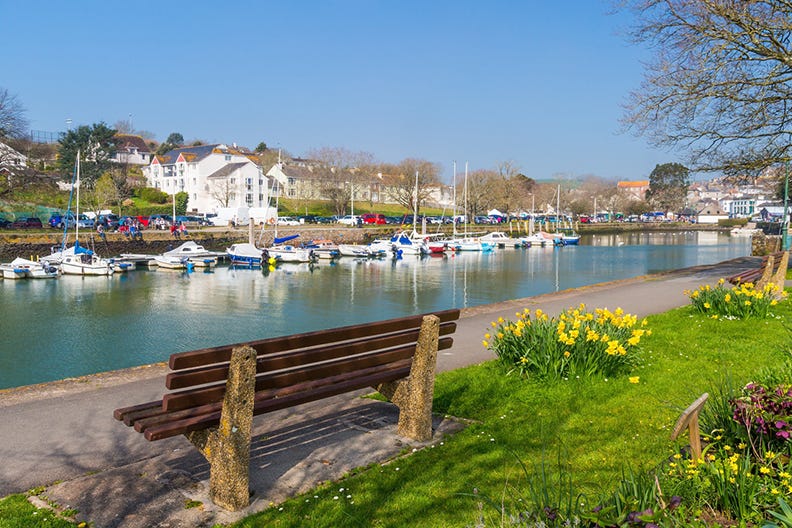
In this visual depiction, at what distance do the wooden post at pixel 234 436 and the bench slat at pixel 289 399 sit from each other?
0.13 m

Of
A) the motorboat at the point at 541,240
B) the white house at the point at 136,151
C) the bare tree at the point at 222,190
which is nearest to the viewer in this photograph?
the motorboat at the point at 541,240

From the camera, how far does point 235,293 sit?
35.6m

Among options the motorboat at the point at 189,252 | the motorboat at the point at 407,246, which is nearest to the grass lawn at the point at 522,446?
the motorboat at the point at 189,252

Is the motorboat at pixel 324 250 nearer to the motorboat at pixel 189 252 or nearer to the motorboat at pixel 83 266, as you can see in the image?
the motorboat at pixel 189 252

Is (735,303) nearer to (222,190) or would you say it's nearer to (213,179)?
(222,190)

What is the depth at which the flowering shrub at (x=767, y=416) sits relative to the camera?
14.0ft

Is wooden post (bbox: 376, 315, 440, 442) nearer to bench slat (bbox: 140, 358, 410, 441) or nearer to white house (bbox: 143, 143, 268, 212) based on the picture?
bench slat (bbox: 140, 358, 410, 441)

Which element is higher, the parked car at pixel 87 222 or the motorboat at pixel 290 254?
the parked car at pixel 87 222

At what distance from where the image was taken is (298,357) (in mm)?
5051

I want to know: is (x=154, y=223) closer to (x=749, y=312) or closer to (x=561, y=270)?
(x=561, y=270)

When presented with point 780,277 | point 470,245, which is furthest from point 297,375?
point 470,245

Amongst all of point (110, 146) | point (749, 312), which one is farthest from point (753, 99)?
point (110, 146)

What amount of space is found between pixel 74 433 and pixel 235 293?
1168 inches

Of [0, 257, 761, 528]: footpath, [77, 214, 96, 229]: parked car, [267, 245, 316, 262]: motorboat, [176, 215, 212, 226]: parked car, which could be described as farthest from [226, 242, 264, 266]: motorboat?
[0, 257, 761, 528]: footpath
